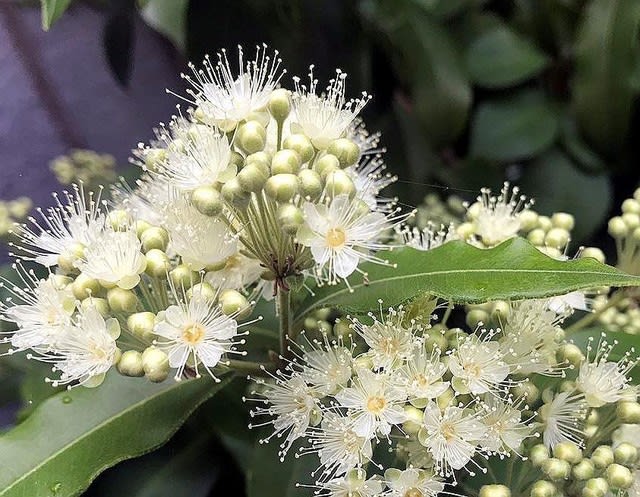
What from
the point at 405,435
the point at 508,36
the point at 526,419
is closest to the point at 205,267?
the point at 405,435

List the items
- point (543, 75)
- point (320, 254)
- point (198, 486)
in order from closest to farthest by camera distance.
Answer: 1. point (320, 254)
2. point (198, 486)
3. point (543, 75)

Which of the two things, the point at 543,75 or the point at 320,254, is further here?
the point at 543,75

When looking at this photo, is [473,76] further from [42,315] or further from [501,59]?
[42,315]

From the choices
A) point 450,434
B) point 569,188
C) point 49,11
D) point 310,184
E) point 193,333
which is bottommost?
point 569,188

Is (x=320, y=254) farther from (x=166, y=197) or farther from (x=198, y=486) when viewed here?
(x=198, y=486)

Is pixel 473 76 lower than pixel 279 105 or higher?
lower

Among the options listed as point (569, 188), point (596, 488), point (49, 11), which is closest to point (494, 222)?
point (596, 488)

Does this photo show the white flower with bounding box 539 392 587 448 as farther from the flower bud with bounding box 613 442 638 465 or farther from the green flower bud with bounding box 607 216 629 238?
the green flower bud with bounding box 607 216 629 238
